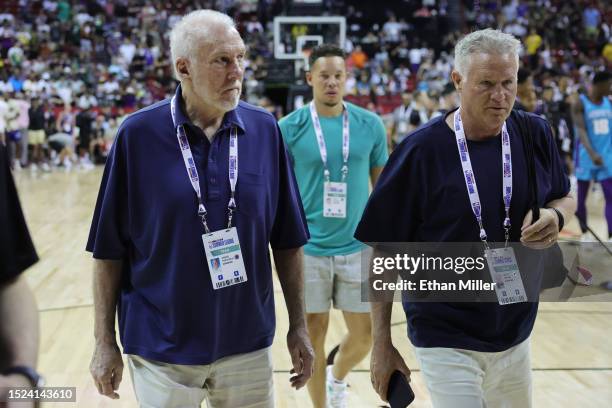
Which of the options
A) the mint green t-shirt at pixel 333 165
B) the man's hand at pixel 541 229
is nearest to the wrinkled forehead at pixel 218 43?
the man's hand at pixel 541 229

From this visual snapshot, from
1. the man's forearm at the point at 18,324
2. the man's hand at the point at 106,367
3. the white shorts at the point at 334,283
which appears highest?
the man's forearm at the point at 18,324

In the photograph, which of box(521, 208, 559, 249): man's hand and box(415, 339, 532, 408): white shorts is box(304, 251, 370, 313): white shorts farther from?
box(521, 208, 559, 249): man's hand

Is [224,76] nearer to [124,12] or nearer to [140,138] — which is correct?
[140,138]

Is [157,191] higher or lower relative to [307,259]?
higher

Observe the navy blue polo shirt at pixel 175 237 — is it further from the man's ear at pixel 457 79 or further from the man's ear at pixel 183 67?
the man's ear at pixel 457 79

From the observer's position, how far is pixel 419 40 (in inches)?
1062

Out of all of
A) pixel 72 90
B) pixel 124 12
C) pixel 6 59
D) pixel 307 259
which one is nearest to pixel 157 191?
pixel 307 259

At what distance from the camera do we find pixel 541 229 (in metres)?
2.56

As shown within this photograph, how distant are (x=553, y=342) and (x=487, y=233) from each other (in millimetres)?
3495

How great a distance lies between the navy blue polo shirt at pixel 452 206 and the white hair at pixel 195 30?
743mm

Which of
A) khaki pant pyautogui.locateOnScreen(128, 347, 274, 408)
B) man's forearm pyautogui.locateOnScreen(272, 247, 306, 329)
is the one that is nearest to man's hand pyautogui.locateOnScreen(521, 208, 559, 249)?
man's forearm pyautogui.locateOnScreen(272, 247, 306, 329)

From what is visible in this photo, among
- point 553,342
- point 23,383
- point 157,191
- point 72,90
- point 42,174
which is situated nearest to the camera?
point 23,383

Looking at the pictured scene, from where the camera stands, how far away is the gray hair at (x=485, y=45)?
2621 millimetres

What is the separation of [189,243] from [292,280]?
469 mm
